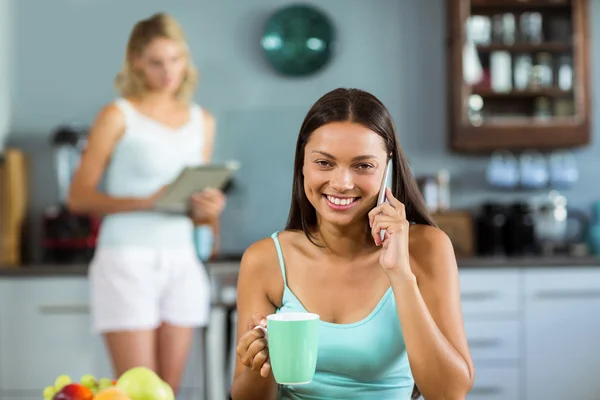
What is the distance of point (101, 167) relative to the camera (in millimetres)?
2629

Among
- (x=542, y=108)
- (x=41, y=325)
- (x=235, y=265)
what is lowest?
(x=41, y=325)

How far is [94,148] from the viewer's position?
2.61 meters

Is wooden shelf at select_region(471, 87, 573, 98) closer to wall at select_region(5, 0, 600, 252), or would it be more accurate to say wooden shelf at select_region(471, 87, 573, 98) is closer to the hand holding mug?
wall at select_region(5, 0, 600, 252)

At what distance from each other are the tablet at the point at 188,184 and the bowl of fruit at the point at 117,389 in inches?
49.1

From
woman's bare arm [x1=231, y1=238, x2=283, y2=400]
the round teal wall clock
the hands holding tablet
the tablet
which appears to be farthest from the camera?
the round teal wall clock

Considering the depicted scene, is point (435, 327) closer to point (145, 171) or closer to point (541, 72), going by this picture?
point (145, 171)

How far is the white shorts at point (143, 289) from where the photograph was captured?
261cm

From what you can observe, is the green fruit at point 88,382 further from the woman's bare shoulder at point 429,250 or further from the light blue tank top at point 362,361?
the woman's bare shoulder at point 429,250

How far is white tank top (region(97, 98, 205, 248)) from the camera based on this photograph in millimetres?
2617

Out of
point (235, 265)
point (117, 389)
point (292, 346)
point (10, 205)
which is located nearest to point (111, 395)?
point (117, 389)

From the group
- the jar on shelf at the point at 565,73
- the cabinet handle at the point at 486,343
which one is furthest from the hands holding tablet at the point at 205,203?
the jar on shelf at the point at 565,73

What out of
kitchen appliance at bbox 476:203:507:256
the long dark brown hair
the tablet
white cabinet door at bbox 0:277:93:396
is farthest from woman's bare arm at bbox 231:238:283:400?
kitchen appliance at bbox 476:203:507:256

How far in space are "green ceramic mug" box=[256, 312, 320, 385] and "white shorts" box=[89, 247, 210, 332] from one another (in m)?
1.55

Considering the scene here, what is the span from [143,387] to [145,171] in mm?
1444
